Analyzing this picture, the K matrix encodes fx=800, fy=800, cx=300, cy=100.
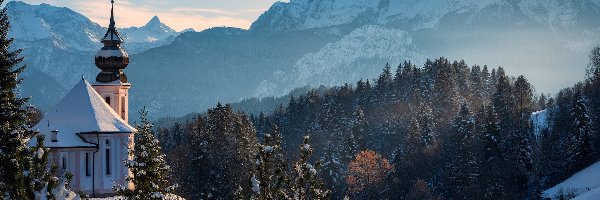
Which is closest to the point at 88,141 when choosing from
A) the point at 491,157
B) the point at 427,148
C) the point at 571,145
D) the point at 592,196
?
the point at 592,196

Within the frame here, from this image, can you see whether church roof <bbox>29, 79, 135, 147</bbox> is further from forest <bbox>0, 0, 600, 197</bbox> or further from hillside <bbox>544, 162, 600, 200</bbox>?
hillside <bbox>544, 162, 600, 200</bbox>

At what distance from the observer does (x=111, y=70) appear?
5669 cm

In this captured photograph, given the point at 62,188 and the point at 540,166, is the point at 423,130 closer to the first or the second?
the point at 540,166

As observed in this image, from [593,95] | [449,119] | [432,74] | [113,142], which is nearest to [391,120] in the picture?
[449,119]

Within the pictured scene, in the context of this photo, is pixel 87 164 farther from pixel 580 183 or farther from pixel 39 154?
pixel 580 183

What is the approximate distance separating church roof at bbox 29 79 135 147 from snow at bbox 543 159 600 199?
37.8 meters

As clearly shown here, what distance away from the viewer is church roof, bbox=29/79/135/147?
46.7m

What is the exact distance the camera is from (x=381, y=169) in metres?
76.8

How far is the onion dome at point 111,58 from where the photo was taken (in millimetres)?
56031

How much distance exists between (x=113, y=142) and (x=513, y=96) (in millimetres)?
63116

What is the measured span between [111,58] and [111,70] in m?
1.04

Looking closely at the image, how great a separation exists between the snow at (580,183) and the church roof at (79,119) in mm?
37771

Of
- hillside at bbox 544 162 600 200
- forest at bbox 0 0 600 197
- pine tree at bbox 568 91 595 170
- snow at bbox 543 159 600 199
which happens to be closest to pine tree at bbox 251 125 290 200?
forest at bbox 0 0 600 197

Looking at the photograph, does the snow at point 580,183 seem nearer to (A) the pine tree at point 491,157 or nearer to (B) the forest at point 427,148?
(B) the forest at point 427,148
